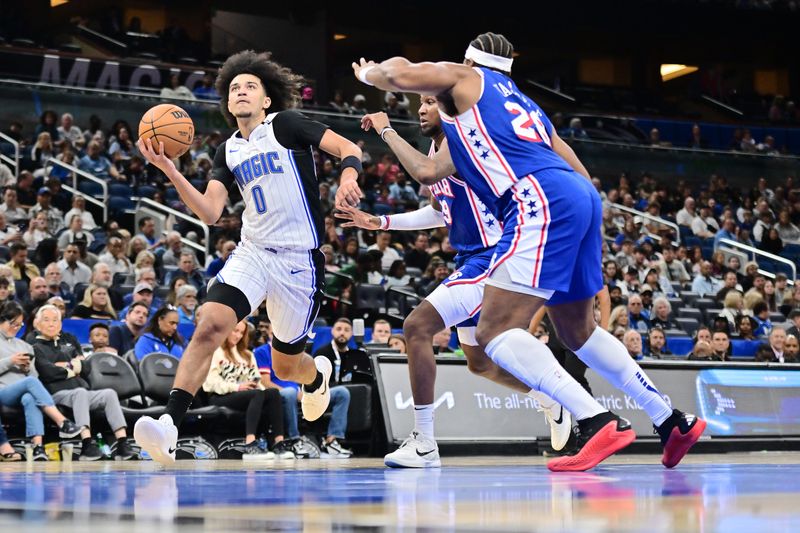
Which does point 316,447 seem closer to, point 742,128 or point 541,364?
point 541,364

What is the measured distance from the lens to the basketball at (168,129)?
6195mm

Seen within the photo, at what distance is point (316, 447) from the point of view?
1009cm

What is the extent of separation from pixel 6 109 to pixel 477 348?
54.8 ft

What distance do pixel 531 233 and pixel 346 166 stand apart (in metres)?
1.48

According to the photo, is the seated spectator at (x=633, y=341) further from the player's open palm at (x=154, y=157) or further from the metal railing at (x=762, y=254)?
the metal railing at (x=762, y=254)

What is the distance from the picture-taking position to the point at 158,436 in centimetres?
553

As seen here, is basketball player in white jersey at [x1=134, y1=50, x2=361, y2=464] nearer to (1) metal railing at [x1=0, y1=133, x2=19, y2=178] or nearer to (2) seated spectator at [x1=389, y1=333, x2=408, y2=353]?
(2) seated spectator at [x1=389, y1=333, x2=408, y2=353]

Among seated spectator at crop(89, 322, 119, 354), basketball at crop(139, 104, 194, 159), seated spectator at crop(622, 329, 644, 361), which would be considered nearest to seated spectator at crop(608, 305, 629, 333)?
seated spectator at crop(622, 329, 644, 361)

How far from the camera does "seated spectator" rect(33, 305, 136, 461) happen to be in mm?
9578

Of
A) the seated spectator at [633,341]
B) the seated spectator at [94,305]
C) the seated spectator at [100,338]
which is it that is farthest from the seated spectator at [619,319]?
the seated spectator at [100,338]

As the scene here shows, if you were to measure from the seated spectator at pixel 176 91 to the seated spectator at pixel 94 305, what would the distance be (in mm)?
10668

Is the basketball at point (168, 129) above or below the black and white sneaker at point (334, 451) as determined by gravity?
above

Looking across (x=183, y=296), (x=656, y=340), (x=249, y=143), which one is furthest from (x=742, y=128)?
(x=249, y=143)

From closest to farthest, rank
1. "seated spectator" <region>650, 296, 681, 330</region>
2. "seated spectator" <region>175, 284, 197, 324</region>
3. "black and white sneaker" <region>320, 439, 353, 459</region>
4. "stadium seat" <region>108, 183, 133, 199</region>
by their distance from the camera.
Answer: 1. "black and white sneaker" <region>320, 439, 353, 459</region>
2. "seated spectator" <region>175, 284, 197, 324</region>
3. "seated spectator" <region>650, 296, 681, 330</region>
4. "stadium seat" <region>108, 183, 133, 199</region>
